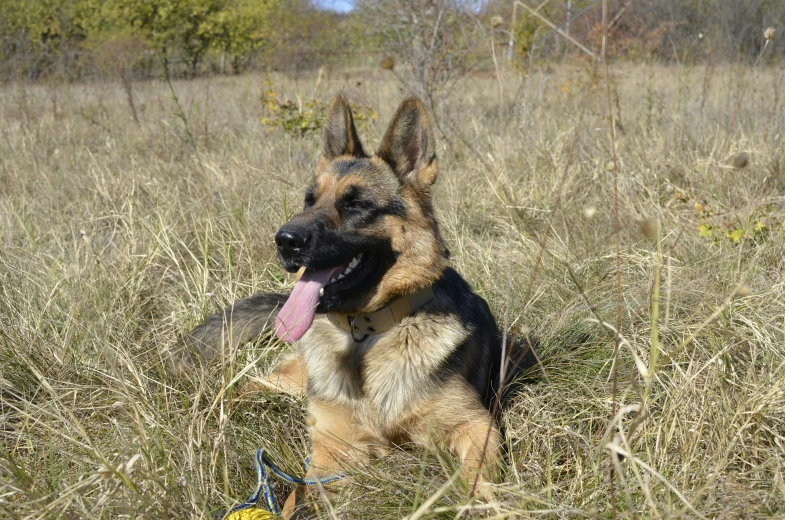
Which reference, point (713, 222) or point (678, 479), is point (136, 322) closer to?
point (678, 479)

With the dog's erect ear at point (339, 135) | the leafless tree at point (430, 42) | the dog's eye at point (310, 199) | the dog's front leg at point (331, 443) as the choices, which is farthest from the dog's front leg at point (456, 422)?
the leafless tree at point (430, 42)

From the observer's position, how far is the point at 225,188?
5.34m

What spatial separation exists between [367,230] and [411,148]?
0.57 metres

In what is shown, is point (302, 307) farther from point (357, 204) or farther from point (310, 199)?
point (310, 199)

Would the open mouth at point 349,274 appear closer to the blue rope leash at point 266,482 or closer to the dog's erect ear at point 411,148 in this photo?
the dog's erect ear at point 411,148

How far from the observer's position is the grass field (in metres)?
2.06

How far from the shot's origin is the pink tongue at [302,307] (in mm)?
2646

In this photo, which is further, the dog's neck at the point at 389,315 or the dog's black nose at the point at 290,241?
the dog's neck at the point at 389,315

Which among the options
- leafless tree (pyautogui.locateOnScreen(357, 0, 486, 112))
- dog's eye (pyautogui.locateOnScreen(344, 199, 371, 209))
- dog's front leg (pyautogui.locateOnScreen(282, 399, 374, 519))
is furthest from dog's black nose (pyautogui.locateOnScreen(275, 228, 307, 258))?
leafless tree (pyautogui.locateOnScreen(357, 0, 486, 112))

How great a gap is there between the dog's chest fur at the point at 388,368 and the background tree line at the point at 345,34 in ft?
4.34

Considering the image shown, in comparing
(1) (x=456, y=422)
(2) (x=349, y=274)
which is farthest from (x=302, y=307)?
(1) (x=456, y=422)

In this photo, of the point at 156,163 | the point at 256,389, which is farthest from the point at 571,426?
the point at 156,163

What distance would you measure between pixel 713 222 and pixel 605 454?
246 centimetres

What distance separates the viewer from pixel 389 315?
2.85 m
